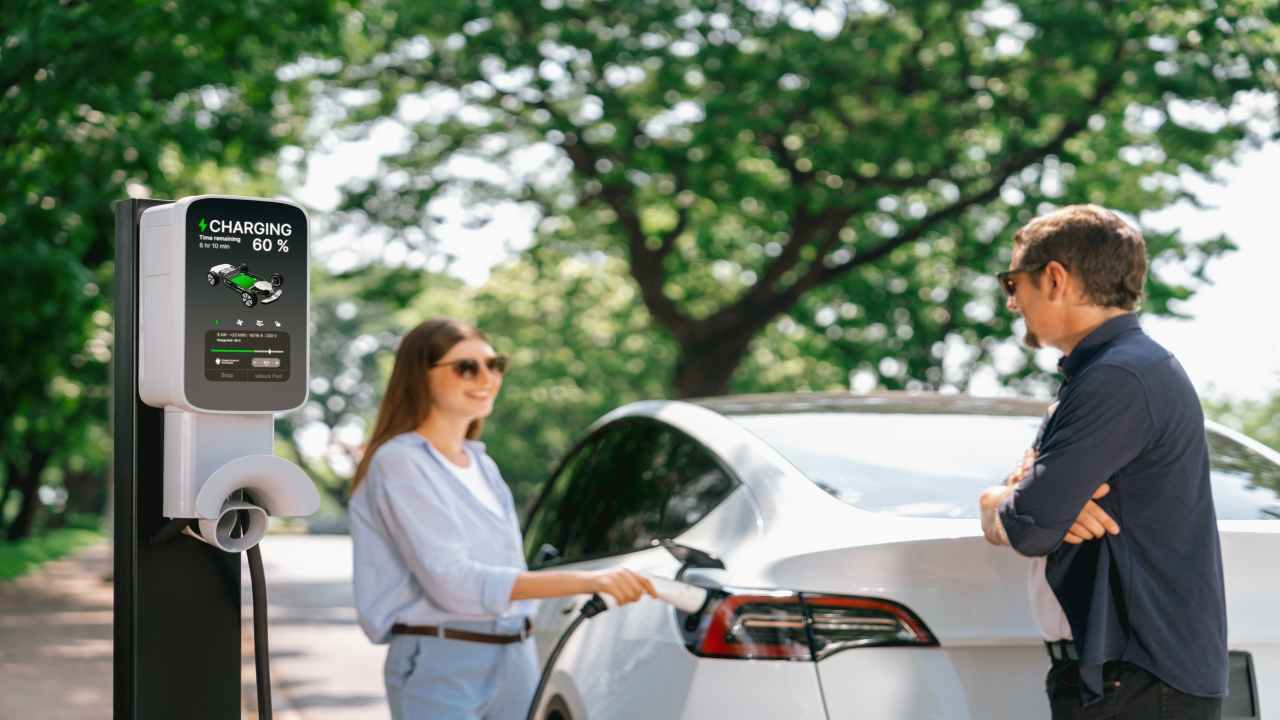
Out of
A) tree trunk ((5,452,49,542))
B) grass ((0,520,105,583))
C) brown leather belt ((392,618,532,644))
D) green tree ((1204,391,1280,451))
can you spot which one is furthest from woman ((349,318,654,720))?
tree trunk ((5,452,49,542))

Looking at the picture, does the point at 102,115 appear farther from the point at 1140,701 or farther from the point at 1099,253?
the point at 1140,701

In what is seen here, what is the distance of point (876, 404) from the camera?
4.68 metres

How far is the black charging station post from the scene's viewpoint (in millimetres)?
3377

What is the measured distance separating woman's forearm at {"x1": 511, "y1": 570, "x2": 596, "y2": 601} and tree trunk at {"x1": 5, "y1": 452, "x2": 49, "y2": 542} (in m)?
35.0

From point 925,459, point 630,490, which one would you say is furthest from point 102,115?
point 925,459

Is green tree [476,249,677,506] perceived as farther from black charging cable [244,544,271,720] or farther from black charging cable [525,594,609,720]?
black charging cable [244,544,271,720]

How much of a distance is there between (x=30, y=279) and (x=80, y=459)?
4279cm

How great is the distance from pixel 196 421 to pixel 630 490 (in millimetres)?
1724

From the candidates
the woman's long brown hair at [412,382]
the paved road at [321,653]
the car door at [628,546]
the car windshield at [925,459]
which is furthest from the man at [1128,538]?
the paved road at [321,653]

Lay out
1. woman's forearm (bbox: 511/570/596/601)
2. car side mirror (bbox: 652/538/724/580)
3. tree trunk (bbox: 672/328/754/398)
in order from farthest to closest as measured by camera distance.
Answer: tree trunk (bbox: 672/328/754/398) < woman's forearm (bbox: 511/570/596/601) < car side mirror (bbox: 652/538/724/580)

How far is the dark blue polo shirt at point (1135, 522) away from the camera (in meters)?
3.03

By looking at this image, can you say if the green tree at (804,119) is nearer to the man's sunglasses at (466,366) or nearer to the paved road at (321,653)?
the paved road at (321,653)

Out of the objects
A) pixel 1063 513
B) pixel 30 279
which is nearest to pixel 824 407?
pixel 1063 513

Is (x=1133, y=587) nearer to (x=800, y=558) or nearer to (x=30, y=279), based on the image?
(x=800, y=558)
